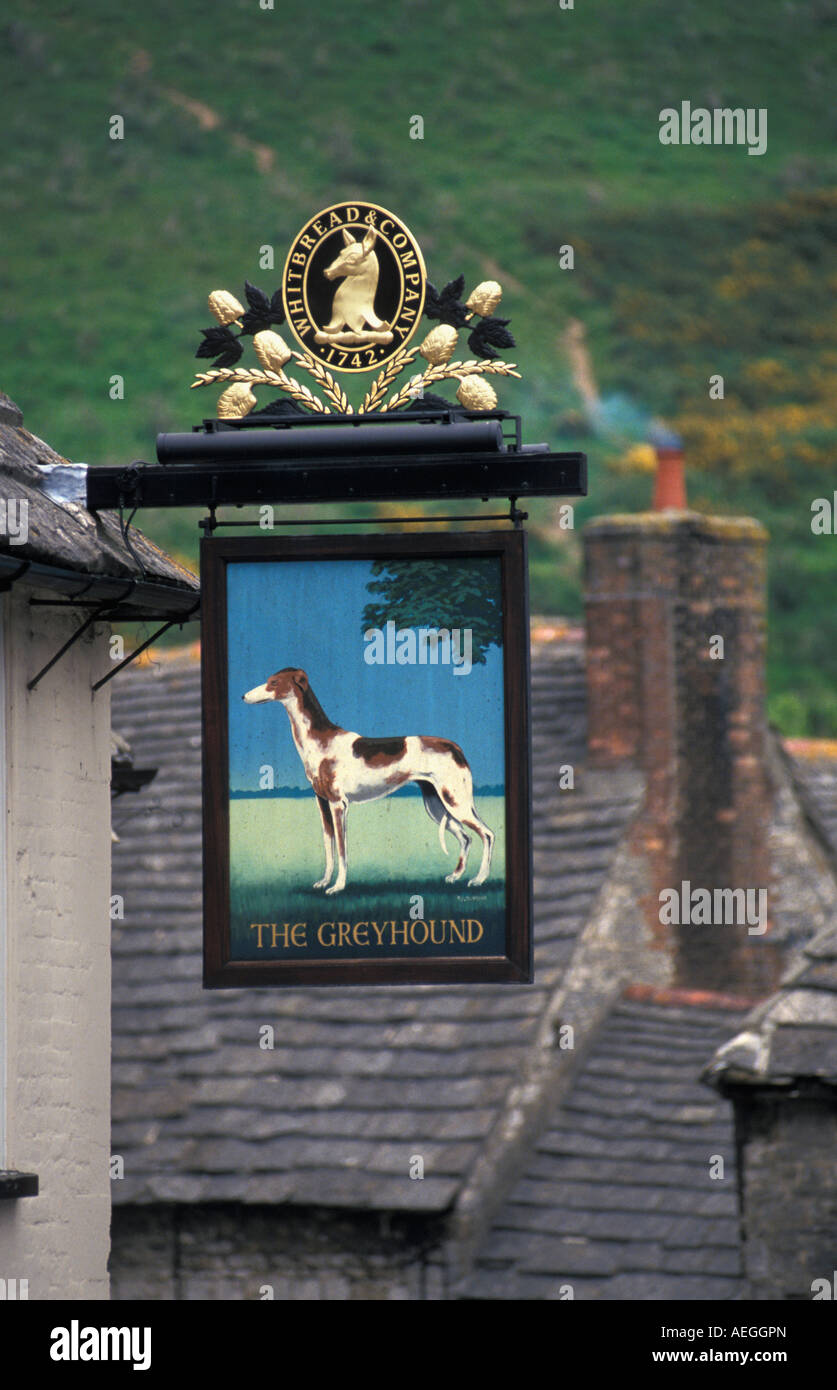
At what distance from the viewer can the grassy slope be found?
68625 millimetres

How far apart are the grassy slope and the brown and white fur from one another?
4685 cm

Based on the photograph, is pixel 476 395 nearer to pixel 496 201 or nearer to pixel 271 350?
pixel 271 350

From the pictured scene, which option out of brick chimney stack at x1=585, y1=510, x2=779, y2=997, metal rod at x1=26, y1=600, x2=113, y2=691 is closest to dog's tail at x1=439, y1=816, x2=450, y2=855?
metal rod at x1=26, y1=600, x2=113, y2=691

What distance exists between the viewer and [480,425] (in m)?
6.55

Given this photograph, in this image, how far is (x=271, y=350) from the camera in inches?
262

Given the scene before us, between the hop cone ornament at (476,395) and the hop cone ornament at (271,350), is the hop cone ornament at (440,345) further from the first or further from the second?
the hop cone ornament at (271,350)

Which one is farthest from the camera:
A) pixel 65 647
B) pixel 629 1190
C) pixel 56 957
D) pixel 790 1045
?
pixel 629 1190

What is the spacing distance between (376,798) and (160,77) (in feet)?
312

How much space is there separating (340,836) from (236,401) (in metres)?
1.54

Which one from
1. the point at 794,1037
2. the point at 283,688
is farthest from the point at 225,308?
the point at 794,1037

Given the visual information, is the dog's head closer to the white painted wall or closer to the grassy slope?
the white painted wall
